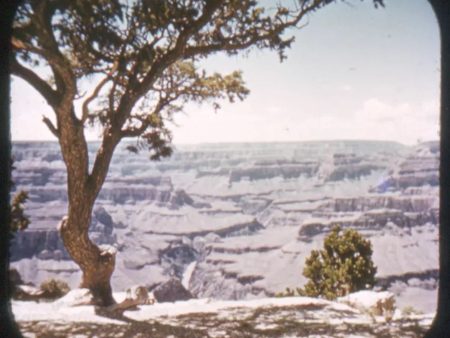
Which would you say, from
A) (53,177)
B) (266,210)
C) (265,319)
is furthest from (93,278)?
(266,210)

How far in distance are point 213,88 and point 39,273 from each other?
319 ft

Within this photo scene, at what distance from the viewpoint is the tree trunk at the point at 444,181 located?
3.27 meters

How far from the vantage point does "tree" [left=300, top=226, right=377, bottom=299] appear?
70.8 ft

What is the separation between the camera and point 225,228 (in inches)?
6033

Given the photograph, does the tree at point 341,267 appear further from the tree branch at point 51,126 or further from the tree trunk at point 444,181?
the tree trunk at point 444,181

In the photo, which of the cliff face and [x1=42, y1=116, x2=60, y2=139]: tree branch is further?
the cliff face

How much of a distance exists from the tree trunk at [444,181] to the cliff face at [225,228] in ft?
207

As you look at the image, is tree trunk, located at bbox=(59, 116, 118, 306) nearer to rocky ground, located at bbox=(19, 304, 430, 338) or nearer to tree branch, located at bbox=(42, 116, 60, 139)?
tree branch, located at bbox=(42, 116, 60, 139)

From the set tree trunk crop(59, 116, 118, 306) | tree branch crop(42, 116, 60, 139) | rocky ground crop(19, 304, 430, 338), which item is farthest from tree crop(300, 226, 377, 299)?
tree branch crop(42, 116, 60, 139)

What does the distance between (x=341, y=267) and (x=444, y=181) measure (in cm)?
1975

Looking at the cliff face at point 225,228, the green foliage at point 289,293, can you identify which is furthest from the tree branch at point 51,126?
the cliff face at point 225,228

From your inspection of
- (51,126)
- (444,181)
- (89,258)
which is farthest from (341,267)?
(444,181)

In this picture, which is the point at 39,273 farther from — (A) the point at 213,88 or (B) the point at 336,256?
(A) the point at 213,88

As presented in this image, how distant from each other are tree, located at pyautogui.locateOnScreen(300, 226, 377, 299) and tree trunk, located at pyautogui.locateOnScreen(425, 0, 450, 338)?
18.6 meters
